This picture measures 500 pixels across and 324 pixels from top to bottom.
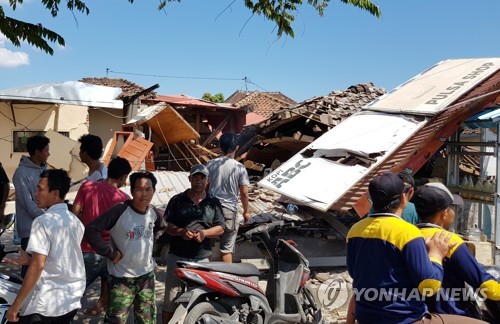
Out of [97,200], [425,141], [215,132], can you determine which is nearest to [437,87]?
[425,141]

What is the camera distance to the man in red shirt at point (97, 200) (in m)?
3.69

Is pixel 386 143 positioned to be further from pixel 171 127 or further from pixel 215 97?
pixel 215 97

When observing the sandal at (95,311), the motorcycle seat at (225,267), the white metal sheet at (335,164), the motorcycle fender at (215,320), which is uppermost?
the white metal sheet at (335,164)

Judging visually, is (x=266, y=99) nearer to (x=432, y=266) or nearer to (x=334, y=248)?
(x=334, y=248)

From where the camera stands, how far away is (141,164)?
12.1m

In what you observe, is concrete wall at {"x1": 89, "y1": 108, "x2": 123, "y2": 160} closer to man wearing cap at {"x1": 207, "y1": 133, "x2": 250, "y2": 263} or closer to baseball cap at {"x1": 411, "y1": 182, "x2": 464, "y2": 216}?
man wearing cap at {"x1": 207, "y1": 133, "x2": 250, "y2": 263}

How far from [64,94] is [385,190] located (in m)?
11.0

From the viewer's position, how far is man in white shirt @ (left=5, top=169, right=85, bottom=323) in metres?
2.56

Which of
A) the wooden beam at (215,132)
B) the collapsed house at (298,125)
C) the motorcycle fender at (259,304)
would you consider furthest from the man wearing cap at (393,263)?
the wooden beam at (215,132)

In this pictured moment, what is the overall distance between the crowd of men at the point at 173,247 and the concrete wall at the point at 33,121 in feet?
31.0

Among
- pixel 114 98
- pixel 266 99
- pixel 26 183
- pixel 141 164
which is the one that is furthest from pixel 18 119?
pixel 266 99

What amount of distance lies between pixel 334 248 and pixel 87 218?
461 centimetres

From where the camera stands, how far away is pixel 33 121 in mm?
12594

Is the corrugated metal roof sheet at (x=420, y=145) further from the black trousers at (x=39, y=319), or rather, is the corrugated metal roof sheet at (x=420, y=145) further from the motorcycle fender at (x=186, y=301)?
the black trousers at (x=39, y=319)
